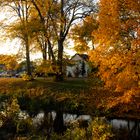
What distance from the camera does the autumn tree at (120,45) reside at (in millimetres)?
23281

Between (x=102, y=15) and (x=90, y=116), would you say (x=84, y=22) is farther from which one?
(x=102, y=15)

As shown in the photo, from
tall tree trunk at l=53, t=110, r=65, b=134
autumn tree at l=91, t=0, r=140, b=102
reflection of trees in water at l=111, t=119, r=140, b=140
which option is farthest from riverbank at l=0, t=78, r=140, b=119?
tall tree trunk at l=53, t=110, r=65, b=134

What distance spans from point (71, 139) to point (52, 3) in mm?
27307

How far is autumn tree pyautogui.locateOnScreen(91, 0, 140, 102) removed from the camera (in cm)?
2328

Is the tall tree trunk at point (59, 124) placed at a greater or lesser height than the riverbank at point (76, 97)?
lesser

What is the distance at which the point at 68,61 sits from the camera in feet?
152

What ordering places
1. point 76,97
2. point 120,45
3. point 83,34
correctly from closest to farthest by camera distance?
point 120,45 → point 76,97 → point 83,34

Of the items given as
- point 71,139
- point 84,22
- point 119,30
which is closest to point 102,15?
point 119,30

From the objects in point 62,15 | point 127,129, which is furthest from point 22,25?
point 127,129

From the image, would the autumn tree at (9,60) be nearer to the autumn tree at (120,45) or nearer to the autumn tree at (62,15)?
the autumn tree at (62,15)

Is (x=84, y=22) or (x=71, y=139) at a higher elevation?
(x=84, y=22)

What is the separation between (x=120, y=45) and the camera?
24359mm

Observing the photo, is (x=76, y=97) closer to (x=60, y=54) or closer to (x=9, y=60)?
(x=60, y=54)

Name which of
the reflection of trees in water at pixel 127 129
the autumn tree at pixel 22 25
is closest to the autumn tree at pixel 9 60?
the autumn tree at pixel 22 25
